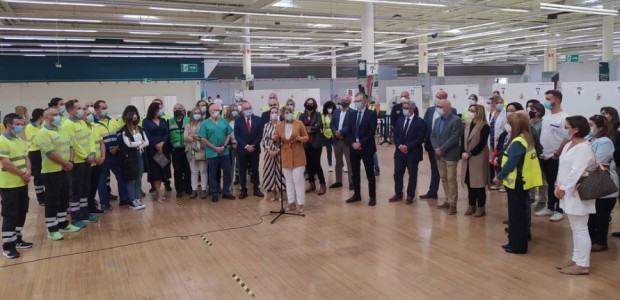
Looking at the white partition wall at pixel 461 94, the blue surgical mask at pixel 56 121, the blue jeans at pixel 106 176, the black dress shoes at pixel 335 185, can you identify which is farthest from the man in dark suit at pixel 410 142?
the white partition wall at pixel 461 94

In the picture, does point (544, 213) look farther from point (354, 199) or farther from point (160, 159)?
point (160, 159)

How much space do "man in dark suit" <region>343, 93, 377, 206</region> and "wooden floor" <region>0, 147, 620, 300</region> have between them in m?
0.38

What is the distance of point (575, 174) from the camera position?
12.5 feet

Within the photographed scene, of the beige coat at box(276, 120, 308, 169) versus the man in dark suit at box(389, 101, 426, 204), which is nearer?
the beige coat at box(276, 120, 308, 169)

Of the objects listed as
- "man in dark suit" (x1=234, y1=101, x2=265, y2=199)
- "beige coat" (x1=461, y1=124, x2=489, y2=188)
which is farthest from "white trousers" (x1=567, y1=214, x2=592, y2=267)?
"man in dark suit" (x1=234, y1=101, x2=265, y2=199)

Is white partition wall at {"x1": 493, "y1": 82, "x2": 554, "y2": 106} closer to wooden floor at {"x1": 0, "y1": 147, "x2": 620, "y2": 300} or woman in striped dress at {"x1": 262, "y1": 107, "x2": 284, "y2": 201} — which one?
wooden floor at {"x1": 0, "y1": 147, "x2": 620, "y2": 300}

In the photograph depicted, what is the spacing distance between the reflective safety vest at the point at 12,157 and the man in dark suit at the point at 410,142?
454cm

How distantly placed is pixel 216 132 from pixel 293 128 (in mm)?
1400

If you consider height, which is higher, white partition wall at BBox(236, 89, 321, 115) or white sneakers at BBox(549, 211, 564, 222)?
white partition wall at BBox(236, 89, 321, 115)

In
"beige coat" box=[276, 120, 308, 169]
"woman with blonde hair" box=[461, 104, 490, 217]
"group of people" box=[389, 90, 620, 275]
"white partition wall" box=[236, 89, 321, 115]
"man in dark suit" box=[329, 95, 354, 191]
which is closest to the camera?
"group of people" box=[389, 90, 620, 275]

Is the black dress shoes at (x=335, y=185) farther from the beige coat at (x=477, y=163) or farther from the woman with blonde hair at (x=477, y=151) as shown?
the beige coat at (x=477, y=163)

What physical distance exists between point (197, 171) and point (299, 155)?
2027 millimetres

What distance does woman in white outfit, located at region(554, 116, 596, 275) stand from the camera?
3.82 metres

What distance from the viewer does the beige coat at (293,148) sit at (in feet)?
20.1
